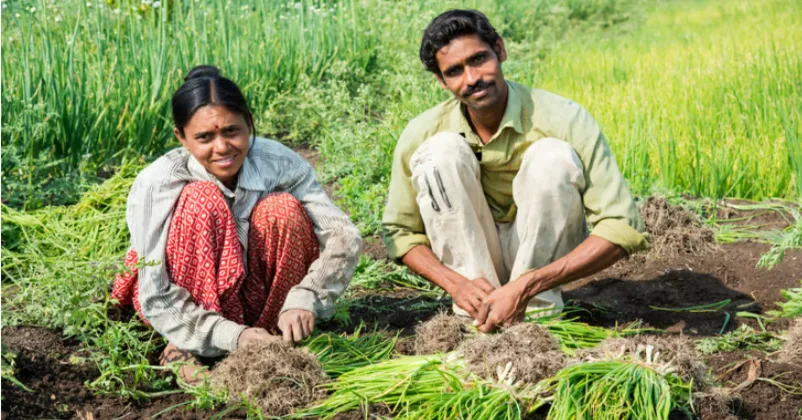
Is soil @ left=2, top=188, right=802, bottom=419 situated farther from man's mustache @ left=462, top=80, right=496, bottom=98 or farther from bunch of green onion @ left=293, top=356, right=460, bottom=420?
man's mustache @ left=462, top=80, right=496, bottom=98

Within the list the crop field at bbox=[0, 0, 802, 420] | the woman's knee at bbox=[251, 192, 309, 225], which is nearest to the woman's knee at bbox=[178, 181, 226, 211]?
the woman's knee at bbox=[251, 192, 309, 225]

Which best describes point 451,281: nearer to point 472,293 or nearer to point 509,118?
point 472,293

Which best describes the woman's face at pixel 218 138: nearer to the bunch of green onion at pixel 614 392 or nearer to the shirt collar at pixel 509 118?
the shirt collar at pixel 509 118

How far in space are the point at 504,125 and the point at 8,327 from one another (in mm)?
1879

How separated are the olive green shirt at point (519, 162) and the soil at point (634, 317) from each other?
1.12 ft

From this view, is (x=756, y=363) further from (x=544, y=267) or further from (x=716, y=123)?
(x=716, y=123)

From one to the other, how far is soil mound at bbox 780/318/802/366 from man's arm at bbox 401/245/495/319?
37.2 inches

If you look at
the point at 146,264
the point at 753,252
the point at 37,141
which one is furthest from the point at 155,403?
the point at 753,252

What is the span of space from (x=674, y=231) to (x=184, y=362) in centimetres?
231

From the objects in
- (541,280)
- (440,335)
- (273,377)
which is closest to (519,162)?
(541,280)

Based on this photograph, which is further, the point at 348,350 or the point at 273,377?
the point at 348,350

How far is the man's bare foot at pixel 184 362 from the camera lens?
3.13 m

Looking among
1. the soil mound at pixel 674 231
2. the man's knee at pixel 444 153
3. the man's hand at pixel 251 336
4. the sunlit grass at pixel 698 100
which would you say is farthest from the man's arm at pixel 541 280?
the sunlit grass at pixel 698 100

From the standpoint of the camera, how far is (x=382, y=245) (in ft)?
15.2
